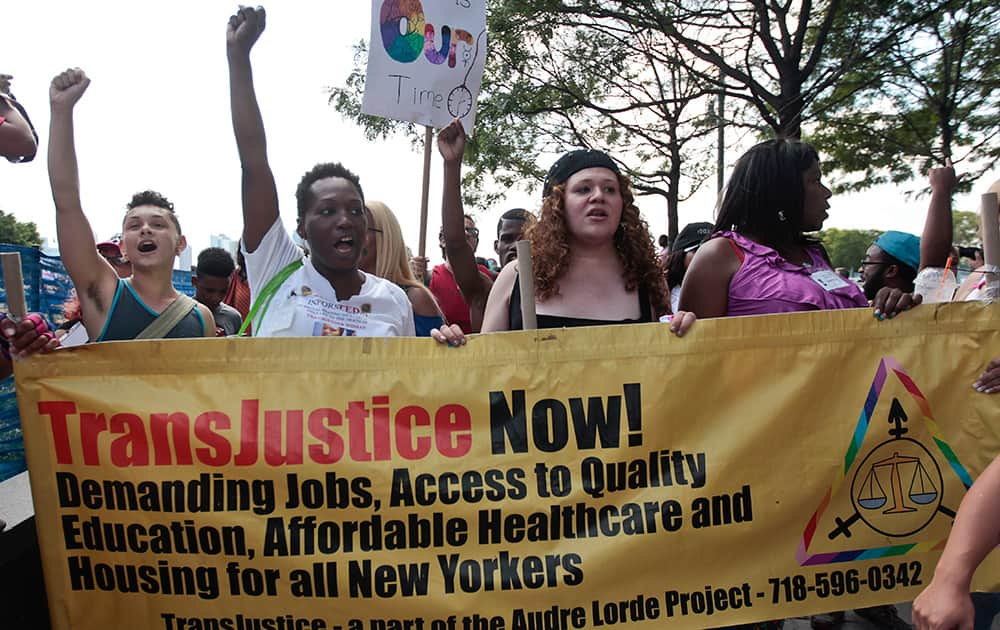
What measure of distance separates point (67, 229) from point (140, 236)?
1.28ft

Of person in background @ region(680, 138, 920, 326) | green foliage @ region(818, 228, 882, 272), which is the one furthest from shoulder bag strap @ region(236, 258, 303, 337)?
green foliage @ region(818, 228, 882, 272)

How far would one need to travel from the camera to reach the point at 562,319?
2.61m

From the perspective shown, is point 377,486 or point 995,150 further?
point 995,150

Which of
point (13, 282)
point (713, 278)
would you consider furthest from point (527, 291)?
point (13, 282)

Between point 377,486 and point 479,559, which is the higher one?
point 377,486

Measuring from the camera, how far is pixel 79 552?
221cm

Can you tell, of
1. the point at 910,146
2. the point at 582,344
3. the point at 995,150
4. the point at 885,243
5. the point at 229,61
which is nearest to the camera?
the point at 582,344

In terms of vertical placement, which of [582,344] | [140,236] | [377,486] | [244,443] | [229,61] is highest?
[229,61]

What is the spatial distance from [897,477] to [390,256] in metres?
2.30

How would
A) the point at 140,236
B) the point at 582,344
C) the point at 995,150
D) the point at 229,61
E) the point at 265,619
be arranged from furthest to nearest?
the point at 995,150
the point at 140,236
the point at 229,61
the point at 582,344
the point at 265,619

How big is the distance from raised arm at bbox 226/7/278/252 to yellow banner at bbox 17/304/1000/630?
520 millimetres

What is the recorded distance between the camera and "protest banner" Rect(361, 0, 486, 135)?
3.68 m

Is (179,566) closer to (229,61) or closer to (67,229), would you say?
(67,229)

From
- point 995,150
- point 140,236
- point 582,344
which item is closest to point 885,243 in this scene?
point 582,344
